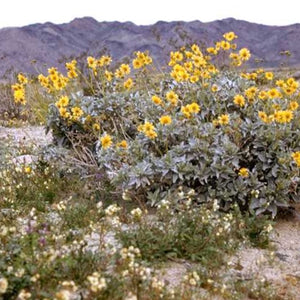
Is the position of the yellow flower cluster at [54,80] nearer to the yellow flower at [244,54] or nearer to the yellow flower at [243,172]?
the yellow flower at [244,54]

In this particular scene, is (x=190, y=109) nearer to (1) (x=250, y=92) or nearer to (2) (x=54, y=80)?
(1) (x=250, y=92)

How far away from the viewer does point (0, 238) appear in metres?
3.62

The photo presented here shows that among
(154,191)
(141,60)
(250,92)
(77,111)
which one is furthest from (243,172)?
(141,60)

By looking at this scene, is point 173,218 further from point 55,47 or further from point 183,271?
point 55,47

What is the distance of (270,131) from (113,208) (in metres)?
1.98

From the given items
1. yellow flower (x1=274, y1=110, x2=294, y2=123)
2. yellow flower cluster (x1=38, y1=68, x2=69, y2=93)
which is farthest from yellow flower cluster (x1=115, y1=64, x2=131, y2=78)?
yellow flower (x1=274, y1=110, x2=294, y2=123)

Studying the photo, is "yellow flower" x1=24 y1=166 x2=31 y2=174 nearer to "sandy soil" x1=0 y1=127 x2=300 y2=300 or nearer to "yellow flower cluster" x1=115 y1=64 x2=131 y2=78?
"yellow flower cluster" x1=115 y1=64 x2=131 y2=78

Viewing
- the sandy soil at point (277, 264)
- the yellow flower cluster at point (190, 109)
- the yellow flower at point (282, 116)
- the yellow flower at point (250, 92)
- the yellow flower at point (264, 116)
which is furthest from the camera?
the yellow flower at point (250, 92)

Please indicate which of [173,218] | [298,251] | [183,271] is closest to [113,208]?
[183,271]

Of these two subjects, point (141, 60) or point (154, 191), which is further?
point (141, 60)

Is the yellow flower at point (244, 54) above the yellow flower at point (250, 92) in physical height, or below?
above

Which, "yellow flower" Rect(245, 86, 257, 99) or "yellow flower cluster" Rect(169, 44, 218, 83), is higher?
"yellow flower cluster" Rect(169, 44, 218, 83)

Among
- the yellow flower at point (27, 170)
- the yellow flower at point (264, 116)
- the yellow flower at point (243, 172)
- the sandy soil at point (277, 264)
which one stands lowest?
the sandy soil at point (277, 264)

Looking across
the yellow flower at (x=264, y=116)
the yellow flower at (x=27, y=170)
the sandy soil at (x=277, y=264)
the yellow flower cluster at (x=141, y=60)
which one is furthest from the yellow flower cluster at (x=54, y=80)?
the sandy soil at (x=277, y=264)
